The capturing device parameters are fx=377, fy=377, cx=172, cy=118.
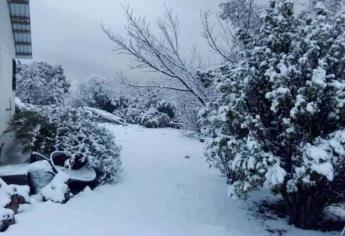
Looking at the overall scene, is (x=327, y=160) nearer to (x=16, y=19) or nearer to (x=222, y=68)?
(x=222, y=68)

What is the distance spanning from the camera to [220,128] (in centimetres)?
597

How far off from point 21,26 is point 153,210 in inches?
393

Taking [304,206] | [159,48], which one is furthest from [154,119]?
[304,206]

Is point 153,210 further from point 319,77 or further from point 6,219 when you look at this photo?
point 319,77

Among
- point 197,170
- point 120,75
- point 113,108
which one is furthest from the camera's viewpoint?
point 113,108

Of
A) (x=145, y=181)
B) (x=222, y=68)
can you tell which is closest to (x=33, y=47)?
(x=145, y=181)

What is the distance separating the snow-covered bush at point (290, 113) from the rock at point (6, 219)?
2.94 metres

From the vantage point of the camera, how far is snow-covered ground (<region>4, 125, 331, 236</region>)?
506cm

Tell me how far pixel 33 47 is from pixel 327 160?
13946mm

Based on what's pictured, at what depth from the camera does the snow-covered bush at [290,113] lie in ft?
16.1

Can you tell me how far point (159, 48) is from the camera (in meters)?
7.95

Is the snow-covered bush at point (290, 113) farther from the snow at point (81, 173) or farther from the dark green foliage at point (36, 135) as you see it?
the dark green foliage at point (36, 135)

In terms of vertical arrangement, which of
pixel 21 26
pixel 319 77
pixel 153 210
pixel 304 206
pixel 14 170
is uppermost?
pixel 21 26

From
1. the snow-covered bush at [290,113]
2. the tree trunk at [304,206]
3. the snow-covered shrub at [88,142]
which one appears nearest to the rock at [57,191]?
the snow-covered shrub at [88,142]
